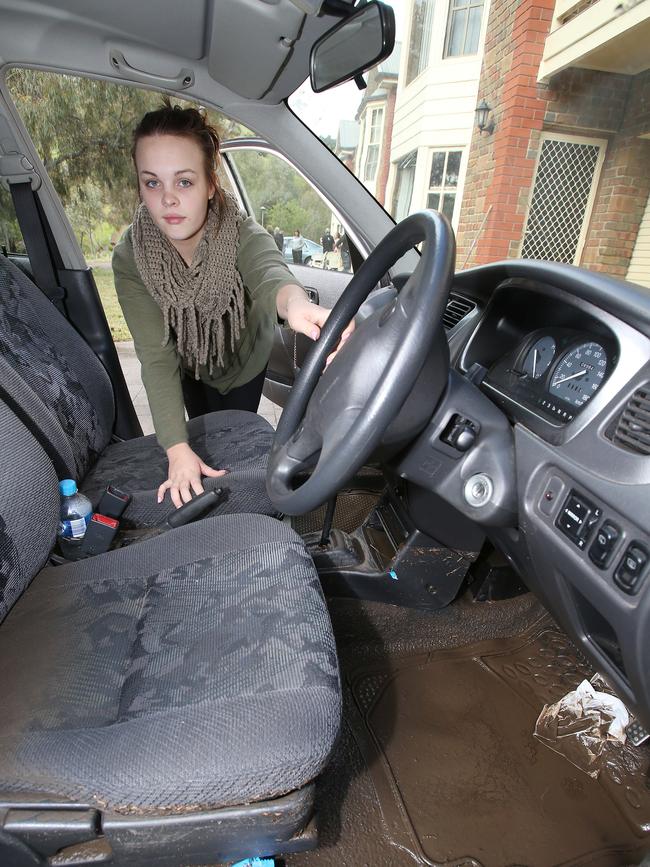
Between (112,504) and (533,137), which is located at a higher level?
(533,137)

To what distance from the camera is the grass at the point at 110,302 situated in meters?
1.54

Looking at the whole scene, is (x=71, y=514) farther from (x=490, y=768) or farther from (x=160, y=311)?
(x=490, y=768)

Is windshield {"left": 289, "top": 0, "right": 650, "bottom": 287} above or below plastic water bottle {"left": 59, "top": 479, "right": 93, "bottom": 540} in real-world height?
above

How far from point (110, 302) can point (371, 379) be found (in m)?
1.08

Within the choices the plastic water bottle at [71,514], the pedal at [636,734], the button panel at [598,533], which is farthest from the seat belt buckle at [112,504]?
the pedal at [636,734]

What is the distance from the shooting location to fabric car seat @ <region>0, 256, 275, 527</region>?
1.27 metres

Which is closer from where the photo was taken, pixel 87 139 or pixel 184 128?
pixel 184 128

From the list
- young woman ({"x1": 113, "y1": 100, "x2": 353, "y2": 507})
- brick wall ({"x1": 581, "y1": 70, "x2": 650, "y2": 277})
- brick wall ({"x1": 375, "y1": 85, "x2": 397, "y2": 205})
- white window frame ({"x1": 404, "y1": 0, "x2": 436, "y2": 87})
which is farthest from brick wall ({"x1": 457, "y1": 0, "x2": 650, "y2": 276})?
young woman ({"x1": 113, "y1": 100, "x2": 353, "y2": 507})

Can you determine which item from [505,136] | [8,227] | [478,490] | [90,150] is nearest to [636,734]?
[478,490]

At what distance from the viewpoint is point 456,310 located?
1.33m

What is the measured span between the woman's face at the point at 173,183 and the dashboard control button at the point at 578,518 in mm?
1064

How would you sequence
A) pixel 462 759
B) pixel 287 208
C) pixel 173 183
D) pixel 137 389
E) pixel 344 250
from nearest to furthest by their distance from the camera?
1. pixel 462 759
2. pixel 173 183
3. pixel 287 208
4. pixel 344 250
5. pixel 137 389

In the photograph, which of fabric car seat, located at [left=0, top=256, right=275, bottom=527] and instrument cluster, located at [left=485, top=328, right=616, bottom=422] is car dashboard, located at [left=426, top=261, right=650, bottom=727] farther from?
fabric car seat, located at [left=0, top=256, right=275, bottom=527]

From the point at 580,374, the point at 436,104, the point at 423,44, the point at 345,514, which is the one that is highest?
the point at 423,44
